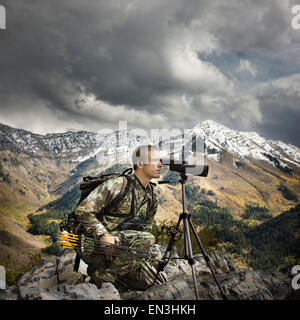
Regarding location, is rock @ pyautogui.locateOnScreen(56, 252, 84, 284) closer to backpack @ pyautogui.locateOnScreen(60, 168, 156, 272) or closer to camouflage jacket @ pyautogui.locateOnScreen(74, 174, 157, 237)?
backpack @ pyautogui.locateOnScreen(60, 168, 156, 272)

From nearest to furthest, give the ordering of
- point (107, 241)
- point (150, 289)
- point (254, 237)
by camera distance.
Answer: point (107, 241)
point (150, 289)
point (254, 237)

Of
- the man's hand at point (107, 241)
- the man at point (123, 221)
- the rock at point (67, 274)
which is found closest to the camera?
the man's hand at point (107, 241)

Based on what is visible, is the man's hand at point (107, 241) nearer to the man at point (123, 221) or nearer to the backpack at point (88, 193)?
the man at point (123, 221)

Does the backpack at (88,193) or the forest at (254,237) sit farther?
the forest at (254,237)

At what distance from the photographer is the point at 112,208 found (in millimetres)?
3373

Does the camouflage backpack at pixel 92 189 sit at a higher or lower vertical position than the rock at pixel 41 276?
higher

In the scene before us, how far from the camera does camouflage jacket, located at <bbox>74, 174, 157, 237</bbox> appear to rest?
3.06m

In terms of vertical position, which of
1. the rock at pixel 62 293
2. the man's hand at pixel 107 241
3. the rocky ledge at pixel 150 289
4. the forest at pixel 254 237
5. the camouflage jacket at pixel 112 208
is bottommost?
the forest at pixel 254 237

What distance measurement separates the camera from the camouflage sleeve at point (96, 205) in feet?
9.95

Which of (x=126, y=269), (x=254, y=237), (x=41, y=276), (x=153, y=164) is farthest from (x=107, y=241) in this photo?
(x=254, y=237)

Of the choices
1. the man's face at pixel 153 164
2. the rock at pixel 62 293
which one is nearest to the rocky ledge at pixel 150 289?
the rock at pixel 62 293

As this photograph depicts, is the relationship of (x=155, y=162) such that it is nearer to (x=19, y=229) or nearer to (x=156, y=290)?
(x=156, y=290)

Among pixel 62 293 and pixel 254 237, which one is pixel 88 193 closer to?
pixel 62 293

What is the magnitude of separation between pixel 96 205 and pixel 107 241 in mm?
537
